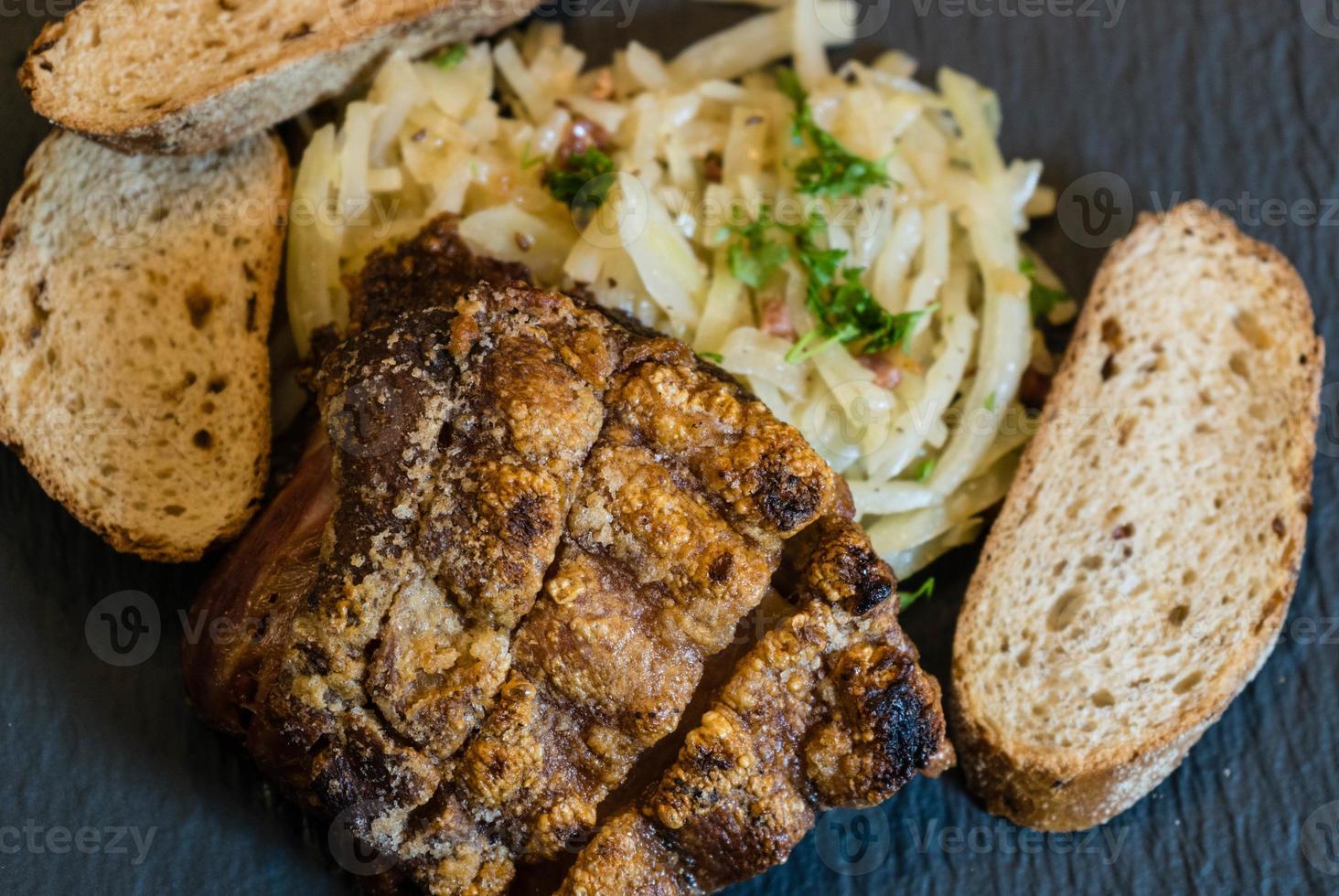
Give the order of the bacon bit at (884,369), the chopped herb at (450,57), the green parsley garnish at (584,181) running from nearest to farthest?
the green parsley garnish at (584,181) → the bacon bit at (884,369) → the chopped herb at (450,57)

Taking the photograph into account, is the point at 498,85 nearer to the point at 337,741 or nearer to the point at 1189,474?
the point at 337,741

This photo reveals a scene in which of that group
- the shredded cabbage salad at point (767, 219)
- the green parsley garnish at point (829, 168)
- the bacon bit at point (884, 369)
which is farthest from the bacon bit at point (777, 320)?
the green parsley garnish at point (829, 168)

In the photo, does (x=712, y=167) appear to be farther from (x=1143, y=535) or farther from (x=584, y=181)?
(x=1143, y=535)

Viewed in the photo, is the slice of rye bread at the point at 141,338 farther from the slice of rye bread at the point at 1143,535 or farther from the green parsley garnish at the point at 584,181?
the slice of rye bread at the point at 1143,535

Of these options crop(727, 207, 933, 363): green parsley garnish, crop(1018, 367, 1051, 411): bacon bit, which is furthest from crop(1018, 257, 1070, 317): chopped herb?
crop(727, 207, 933, 363): green parsley garnish

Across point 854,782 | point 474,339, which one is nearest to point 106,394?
point 474,339
